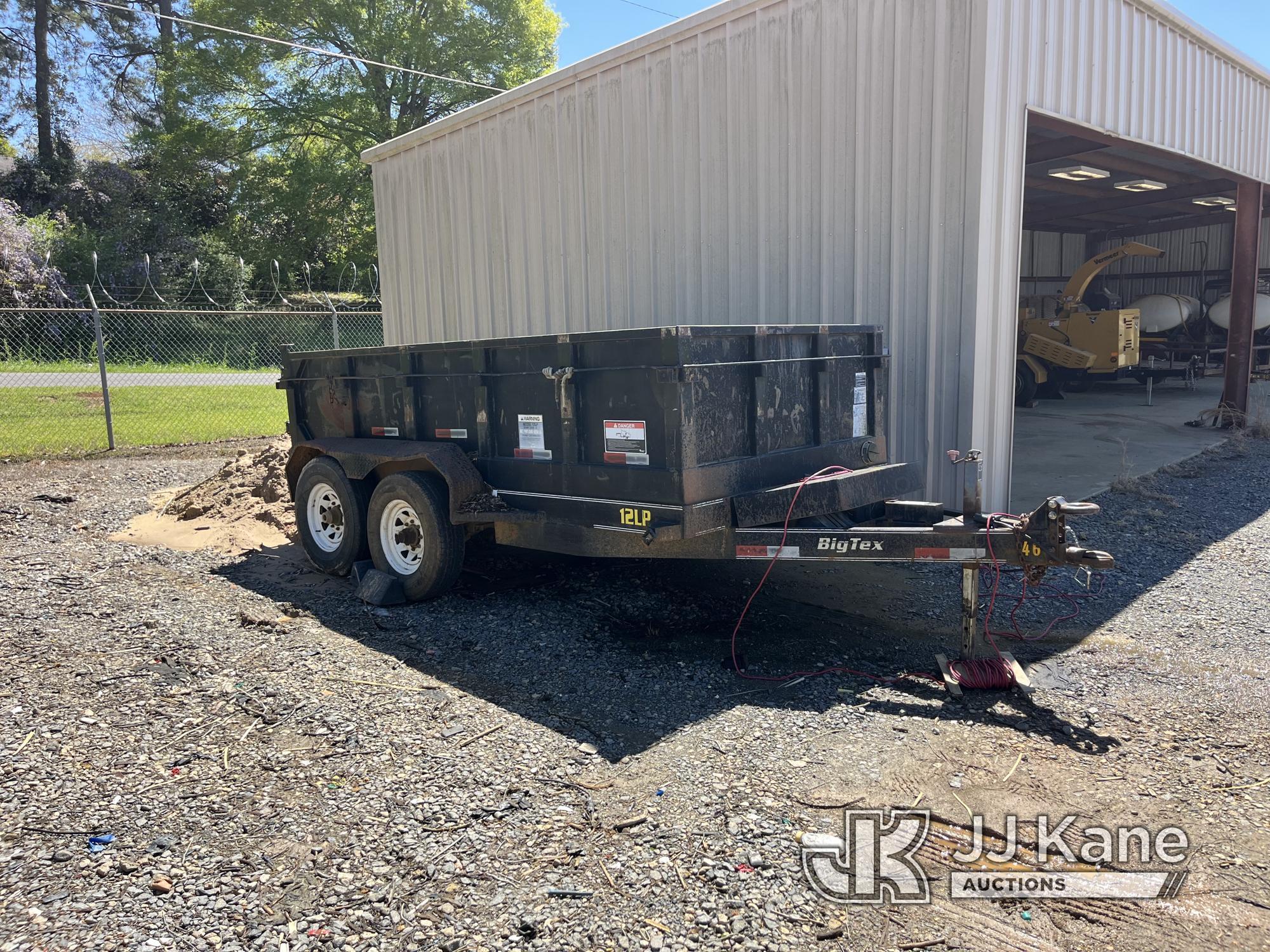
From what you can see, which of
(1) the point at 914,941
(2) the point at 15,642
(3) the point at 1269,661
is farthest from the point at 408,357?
(3) the point at 1269,661

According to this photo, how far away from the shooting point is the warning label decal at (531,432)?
5.62 meters

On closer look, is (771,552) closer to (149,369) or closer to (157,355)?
(149,369)

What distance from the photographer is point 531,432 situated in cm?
570

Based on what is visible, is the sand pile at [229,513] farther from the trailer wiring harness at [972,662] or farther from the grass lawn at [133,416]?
the trailer wiring harness at [972,662]

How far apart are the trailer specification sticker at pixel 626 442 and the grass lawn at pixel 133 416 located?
35.9 feet

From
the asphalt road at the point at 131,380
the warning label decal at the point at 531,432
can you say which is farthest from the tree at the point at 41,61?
the warning label decal at the point at 531,432

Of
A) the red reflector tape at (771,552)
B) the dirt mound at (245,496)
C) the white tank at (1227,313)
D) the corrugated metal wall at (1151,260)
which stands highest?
the corrugated metal wall at (1151,260)

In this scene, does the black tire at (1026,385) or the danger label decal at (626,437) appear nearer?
the danger label decal at (626,437)

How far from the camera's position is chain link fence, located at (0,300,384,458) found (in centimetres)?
1426

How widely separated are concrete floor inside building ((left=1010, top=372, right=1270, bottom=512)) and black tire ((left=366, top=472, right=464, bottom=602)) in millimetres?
5283

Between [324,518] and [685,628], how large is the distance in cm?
327

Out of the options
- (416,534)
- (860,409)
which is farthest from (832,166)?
(416,534)

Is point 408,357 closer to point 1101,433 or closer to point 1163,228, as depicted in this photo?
point 1101,433

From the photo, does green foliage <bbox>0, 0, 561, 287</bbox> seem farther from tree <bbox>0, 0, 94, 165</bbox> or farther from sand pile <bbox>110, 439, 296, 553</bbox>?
sand pile <bbox>110, 439, 296, 553</bbox>
